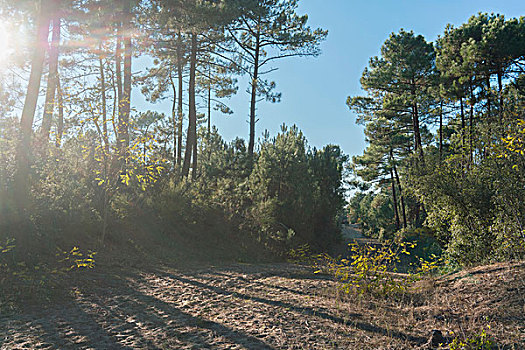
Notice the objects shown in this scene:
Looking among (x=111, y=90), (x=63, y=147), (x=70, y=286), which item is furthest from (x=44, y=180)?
(x=111, y=90)

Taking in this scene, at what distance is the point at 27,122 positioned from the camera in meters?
7.31

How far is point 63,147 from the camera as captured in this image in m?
9.76

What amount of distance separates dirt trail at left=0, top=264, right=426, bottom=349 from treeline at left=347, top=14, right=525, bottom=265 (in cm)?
287

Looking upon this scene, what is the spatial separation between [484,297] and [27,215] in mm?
7219

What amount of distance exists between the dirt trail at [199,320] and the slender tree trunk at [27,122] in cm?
250

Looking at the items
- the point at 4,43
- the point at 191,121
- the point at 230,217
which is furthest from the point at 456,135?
the point at 4,43

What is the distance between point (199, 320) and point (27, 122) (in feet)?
20.7

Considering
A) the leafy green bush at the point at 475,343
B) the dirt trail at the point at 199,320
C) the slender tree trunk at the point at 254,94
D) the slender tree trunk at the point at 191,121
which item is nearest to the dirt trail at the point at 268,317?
the dirt trail at the point at 199,320

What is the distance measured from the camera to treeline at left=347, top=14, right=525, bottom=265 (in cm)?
539

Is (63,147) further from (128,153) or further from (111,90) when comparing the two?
(111,90)

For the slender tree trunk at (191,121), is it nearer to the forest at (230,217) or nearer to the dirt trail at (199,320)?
the forest at (230,217)

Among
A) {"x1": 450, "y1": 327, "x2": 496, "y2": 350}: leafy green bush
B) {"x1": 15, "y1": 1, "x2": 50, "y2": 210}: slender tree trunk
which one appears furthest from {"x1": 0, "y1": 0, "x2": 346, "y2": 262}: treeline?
{"x1": 450, "y1": 327, "x2": 496, "y2": 350}: leafy green bush

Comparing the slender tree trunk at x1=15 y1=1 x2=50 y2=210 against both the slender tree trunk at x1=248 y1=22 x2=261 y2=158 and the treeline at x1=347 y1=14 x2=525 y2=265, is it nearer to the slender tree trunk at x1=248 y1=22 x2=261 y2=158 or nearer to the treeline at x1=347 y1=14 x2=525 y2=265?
the treeline at x1=347 y1=14 x2=525 y2=265

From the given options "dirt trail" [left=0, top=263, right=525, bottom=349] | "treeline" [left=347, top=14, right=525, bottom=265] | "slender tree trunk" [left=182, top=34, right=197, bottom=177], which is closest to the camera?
"dirt trail" [left=0, top=263, right=525, bottom=349]
